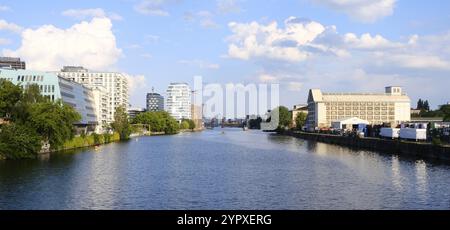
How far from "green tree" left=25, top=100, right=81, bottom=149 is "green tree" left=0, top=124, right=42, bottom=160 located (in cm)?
170

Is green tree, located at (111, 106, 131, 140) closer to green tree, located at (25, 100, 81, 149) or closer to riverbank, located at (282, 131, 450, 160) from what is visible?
riverbank, located at (282, 131, 450, 160)

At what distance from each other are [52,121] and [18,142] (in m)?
6.44

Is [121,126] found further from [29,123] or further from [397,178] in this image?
[397,178]

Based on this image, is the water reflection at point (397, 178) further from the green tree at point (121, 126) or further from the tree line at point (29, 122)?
the green tree at point (121, 126)

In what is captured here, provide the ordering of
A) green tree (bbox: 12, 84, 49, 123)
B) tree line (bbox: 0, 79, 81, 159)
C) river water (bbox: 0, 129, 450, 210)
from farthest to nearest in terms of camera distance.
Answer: green tree (bbox: 12, 84, 49, 123), tree line (bbox: 0, 79, 81, 159), river water (bbox: 0, 129, 450, 210)

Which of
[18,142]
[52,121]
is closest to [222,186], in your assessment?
[18,142]

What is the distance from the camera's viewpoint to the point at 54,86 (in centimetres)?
12194

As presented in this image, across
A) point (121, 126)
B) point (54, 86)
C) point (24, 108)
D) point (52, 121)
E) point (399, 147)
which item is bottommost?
point (399, 147)

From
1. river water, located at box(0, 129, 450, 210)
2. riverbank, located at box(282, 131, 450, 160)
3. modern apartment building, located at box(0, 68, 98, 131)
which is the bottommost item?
river water, located at box(0, 129, 450, 210)

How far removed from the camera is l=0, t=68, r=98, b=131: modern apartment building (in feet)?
395

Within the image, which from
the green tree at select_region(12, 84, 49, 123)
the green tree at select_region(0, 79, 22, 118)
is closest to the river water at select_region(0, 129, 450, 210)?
the green tree at select_region(0, 79, 22, 118)

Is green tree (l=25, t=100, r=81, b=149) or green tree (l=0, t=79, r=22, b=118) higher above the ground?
green tree (l=0, t=79, r=22, b=118)
